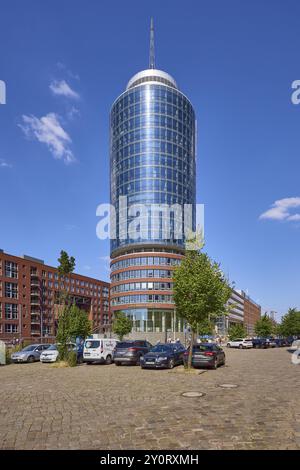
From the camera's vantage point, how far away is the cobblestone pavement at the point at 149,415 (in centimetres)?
765

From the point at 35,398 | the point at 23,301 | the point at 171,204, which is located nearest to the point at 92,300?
the point at 23,301

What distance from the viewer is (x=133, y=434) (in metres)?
8.12

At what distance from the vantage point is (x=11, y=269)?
94.6 metres

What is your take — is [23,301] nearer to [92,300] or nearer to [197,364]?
[92,300]

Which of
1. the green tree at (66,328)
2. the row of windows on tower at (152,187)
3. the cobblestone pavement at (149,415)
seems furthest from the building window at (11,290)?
the cobblestone pavement at (149,415)

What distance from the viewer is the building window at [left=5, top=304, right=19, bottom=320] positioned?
9019 cm

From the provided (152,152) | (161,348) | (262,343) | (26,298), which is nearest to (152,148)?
(152,152)

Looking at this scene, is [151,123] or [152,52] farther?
[152,52]

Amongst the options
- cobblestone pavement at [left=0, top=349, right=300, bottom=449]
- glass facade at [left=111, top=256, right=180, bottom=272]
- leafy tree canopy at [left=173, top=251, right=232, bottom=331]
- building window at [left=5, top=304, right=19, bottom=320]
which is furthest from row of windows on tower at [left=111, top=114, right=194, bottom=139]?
cobblestone pavement at [left=0, top=349, right=300, bottom=449]

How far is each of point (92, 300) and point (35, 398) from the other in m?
127

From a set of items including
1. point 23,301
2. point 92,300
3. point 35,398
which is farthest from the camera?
point 92,300

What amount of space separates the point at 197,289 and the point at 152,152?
281 ft

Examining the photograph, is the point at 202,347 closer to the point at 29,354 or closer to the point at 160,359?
the point at 160,359

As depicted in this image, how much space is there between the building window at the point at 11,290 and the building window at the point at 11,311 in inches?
83.9
